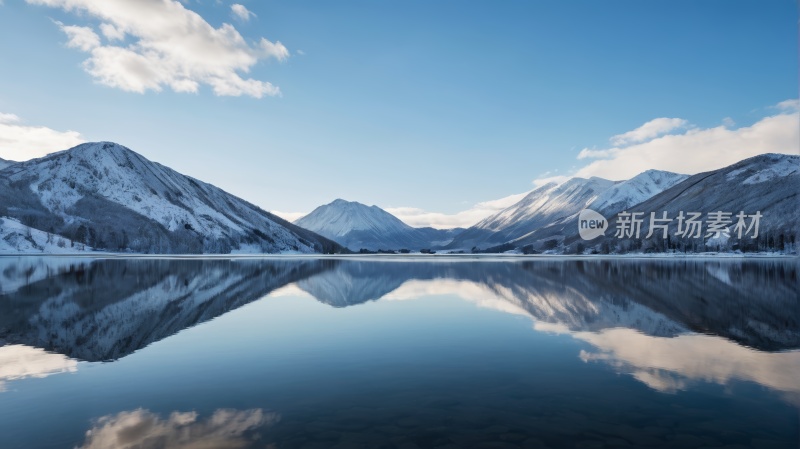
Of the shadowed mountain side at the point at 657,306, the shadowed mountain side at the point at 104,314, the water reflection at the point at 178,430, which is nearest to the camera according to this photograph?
the water reflection at the point at 178,430

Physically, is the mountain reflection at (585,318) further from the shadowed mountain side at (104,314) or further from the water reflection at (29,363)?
the water reflection at (29,363)

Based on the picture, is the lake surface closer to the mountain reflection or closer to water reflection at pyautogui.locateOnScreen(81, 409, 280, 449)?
water reflection at pyautogui.locateOnScreen(81, 409, 280, 449)

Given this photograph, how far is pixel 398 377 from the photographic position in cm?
1622

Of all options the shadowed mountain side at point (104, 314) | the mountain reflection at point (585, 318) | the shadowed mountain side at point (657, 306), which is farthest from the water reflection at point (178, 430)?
the shadowed mountain side at point (657, 306)

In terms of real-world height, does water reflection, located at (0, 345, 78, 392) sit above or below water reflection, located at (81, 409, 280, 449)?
above

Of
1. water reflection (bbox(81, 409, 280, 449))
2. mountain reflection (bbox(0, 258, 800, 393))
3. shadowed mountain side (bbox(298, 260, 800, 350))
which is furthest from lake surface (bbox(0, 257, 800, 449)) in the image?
shadowed mountain side (bbox(298, 260, 800, 350))

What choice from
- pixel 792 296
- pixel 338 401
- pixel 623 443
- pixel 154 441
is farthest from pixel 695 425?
pixel 792 296

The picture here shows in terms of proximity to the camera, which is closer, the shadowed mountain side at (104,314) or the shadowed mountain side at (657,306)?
the shadowed mountain side at (104,314)

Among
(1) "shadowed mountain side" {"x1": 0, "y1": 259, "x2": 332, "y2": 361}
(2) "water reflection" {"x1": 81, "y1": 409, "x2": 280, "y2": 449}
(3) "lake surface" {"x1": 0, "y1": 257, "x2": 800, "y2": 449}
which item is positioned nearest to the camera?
(2) "water reflection" {"x1": 81, "y1": 409, "x2": 280, "y2": 449}

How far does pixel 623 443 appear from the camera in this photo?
10.6 meters

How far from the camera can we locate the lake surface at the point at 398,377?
11211mm

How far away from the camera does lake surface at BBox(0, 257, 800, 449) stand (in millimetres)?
11211

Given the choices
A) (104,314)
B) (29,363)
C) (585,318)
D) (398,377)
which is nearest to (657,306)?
(585,318)

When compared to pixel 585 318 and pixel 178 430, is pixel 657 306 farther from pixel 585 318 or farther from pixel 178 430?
pixel 178 430
